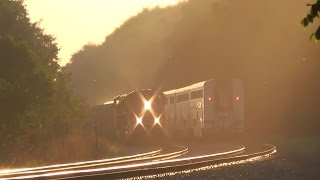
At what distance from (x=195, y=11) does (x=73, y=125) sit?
6066 cm

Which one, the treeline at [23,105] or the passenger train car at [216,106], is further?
the passenger train car at [216,106]

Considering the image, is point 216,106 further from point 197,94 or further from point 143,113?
point 143,113

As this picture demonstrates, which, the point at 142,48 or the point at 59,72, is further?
the point at 142,48

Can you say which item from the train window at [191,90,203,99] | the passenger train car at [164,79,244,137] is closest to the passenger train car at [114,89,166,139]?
the train window at [191,90,203,99]

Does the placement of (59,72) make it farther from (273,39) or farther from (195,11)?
(195,11)

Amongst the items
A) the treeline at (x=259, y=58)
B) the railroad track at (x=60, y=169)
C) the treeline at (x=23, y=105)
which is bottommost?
the railroad track at (x=60, y=169)

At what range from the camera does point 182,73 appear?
90125 mm

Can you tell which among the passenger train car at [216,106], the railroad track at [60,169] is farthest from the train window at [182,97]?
the railroad track at [60,169]

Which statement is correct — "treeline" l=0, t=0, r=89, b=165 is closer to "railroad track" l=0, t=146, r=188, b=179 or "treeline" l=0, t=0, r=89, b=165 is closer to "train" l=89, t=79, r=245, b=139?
"railroad track" l=0, t=146, r=188, b=179

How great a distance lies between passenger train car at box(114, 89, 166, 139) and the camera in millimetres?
53469

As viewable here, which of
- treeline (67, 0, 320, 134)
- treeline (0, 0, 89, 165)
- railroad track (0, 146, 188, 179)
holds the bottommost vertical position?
railroad track (0, 146, 188, 179)

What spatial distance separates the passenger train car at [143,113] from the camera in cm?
5347

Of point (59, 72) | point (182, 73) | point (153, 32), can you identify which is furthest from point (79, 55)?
point (59, 72)

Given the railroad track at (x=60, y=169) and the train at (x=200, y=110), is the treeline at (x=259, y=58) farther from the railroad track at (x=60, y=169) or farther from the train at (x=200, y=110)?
the railroad track at (x=60, y=169)
